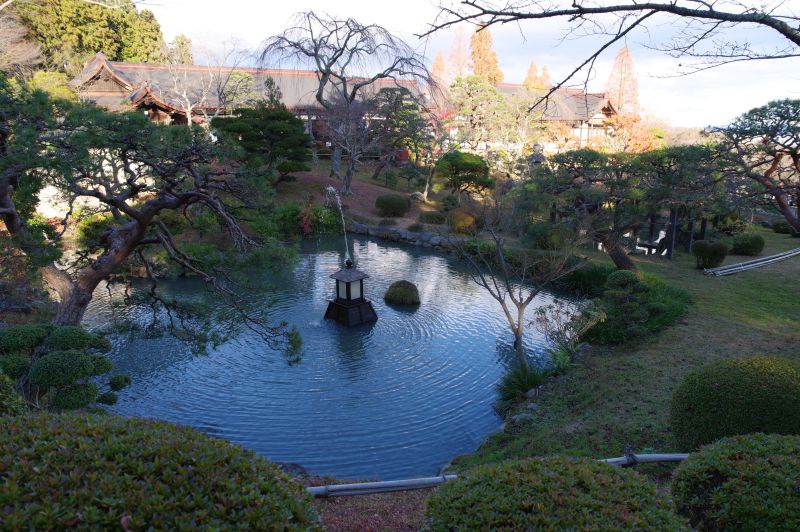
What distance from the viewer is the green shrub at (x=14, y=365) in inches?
203

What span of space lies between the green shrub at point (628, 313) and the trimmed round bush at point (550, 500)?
7763mm

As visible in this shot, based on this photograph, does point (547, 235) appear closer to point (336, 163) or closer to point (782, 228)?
point (782, 228)

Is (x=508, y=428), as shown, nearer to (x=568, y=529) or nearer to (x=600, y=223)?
(x=568, y=529)

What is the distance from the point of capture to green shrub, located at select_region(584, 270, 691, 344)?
976 cm

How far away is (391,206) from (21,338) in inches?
703

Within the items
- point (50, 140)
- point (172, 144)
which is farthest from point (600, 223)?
point (50, 140)

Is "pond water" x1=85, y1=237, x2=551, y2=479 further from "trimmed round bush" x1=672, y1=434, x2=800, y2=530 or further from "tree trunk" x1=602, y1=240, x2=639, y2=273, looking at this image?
"tree trunk" x1=602, y1=240, x2=639, y2=273

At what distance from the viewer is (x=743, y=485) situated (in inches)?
117

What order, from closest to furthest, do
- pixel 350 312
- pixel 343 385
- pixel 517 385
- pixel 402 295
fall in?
pixel 517 385 → pixel 343 385 → pixel 350 312 → pixel 402 295

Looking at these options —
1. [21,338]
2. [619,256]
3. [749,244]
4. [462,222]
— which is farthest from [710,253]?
[21,338]

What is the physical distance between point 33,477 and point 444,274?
14.2 m

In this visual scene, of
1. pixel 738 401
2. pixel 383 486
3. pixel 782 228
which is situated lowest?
pixel 383 486

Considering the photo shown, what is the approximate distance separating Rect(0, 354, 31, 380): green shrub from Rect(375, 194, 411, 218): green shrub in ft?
58.9

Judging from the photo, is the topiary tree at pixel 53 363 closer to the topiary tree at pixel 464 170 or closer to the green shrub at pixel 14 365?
the green shrub at pixel 14 365
